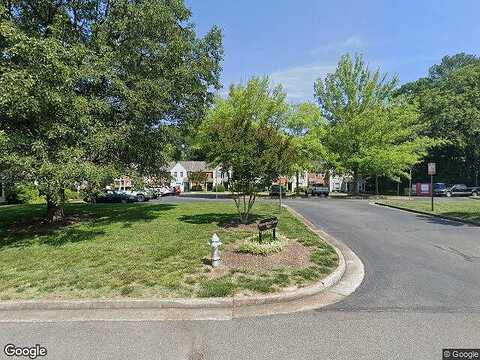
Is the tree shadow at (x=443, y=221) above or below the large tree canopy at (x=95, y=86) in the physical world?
below

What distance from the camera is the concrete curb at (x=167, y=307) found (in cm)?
575

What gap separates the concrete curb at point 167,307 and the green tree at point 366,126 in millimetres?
34398

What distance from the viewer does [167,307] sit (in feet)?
19.9

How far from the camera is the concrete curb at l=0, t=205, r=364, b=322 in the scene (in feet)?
18.9

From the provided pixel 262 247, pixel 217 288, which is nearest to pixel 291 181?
pixel 262 247

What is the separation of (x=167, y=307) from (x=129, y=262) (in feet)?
8.91

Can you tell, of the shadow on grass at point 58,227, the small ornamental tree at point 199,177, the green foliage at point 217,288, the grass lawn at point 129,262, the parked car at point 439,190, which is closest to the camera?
the green foliage at point 217,288

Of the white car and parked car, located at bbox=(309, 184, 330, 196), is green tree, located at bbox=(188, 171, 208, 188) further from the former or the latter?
parked car, located at bbox=(309, 184, 330, 196)

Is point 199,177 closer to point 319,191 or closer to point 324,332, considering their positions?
point 319,191

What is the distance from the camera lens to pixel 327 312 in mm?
5766

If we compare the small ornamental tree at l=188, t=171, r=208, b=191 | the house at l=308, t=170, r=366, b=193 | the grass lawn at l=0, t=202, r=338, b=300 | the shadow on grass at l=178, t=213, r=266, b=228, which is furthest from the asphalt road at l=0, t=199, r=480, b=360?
the house at l=308, t=170, r=366, b=193

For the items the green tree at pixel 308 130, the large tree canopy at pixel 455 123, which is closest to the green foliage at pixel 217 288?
Result: the green tree at pixel 308 130

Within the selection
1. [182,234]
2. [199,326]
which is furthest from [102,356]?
[182,234]

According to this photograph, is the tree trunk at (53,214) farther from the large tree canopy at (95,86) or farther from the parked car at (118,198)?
the parked car at (118,198)
